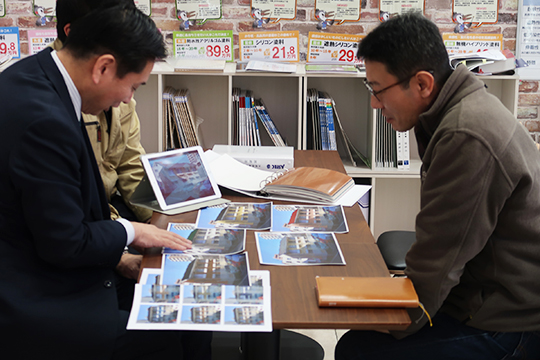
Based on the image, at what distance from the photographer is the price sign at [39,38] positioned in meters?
3.25

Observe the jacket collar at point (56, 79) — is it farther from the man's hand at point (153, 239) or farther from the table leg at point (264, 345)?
the table leg at point (264, 345)

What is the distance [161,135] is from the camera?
285 cm

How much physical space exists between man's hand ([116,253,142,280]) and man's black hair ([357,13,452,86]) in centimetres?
90

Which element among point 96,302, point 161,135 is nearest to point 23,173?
point 96,302

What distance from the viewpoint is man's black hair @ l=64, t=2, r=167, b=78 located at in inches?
50.8

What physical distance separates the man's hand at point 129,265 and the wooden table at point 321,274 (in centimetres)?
13

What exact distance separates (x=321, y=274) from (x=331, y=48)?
6.62 feet

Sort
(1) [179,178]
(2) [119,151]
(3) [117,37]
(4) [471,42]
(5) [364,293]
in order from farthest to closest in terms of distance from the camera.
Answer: (4) [471,42] → (2) [119,151] → (1) [179,178] → (3) [117,37] → (5) [364,293]

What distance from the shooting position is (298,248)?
4.79 ft

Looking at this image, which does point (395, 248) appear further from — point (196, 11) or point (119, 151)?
point (196, 11)

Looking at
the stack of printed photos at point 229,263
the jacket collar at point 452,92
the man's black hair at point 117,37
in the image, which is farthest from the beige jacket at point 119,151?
the jacket collar at point 452,92

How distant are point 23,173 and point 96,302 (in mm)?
364

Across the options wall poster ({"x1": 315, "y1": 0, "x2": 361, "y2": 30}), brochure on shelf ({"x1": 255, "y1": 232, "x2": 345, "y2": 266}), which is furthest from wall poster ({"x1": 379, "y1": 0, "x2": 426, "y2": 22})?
brochure on shelf ({"x1": 255, "y1": 232, "x2": 345, "y2": 266})

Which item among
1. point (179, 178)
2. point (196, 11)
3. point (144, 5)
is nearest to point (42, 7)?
point (144, 5)
